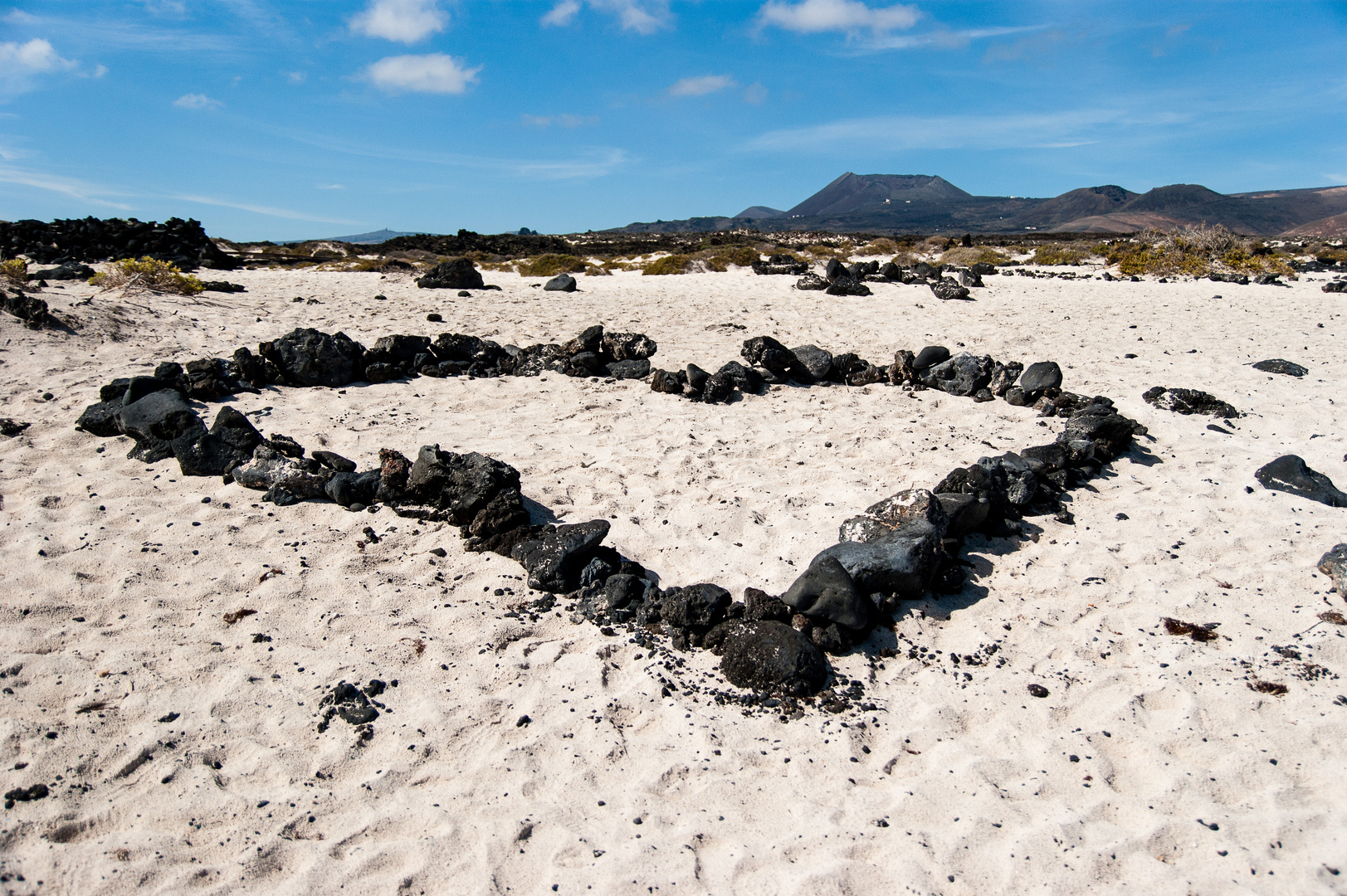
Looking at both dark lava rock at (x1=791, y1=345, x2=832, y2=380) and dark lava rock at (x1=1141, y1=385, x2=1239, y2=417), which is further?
dark lava rock at (x1=791, y1=345, x2=832, y2=380)

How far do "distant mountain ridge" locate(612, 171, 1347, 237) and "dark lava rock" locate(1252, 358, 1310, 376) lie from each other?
7577 cm

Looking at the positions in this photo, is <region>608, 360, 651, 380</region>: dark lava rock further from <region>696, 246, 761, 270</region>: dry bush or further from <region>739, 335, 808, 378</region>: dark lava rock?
<region>696, 246, 761, 270</region>: dry bush

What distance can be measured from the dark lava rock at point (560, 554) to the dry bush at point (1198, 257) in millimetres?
17997

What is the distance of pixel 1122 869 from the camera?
99.5 inches

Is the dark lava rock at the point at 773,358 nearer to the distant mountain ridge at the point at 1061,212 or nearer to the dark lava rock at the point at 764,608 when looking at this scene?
the dark lava rock at the point at 764,608

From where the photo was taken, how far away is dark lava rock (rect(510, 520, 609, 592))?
13.9 feet

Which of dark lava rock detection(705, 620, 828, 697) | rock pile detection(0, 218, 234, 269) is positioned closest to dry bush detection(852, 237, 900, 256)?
rock pile detection(0, 218, 234, 269)

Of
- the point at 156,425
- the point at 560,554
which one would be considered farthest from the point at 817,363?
the point at 156,425

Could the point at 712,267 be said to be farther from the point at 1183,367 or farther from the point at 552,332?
the point at 1183,367

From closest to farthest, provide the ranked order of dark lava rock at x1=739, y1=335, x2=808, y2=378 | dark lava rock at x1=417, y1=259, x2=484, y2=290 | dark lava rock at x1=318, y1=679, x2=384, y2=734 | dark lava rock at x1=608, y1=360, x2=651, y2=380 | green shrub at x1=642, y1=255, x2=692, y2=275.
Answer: dark lava rock at x1=318, y1=679, x2=384, y2=734 → dark lava rock at x1=739, y1=335, x2=808, y2=378 → dark lava rock at x1=608, y1=360, x2=651, y2=380 → dark lava rock at x1=417, y1=259, x2=484, y2=290 → green shrub at x1=642, y1=255, x2=692, y2=275

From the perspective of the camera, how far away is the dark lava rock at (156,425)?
18.1 feet

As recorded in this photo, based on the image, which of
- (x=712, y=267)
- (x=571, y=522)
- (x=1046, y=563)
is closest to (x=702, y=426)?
(x=571, y=522)

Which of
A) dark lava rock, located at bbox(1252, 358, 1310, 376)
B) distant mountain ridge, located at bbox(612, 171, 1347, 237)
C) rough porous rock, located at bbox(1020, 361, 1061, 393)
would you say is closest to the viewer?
rough porous rock, located at bbox(1020, 361, 1061, 393)

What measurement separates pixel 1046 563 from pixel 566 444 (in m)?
3.99
